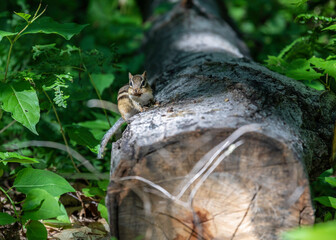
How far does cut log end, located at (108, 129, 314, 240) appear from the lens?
179 centimetres

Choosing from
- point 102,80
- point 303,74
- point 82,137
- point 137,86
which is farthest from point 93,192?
point 303,74

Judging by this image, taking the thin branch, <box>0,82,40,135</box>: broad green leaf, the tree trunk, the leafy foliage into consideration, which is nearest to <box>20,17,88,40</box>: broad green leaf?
the leafy foliage

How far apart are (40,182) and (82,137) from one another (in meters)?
0.59

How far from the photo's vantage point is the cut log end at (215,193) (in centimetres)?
179

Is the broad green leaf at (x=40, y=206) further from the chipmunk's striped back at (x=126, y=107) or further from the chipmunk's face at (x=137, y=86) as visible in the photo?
the chipmunk's face at (x=137, y=86)

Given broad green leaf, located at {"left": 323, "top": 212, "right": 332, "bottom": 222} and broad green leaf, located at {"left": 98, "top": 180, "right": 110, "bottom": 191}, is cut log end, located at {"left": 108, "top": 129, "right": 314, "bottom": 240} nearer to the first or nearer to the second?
broad green leaf, located at {"left": 323, "top": 212, "right": 332, "bottom": 222}

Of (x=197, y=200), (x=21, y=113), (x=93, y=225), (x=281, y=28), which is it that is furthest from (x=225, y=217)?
(x=281, y=28)

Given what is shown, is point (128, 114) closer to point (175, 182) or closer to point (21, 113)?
point (21, 113)

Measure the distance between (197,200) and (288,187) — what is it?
0.48 meters

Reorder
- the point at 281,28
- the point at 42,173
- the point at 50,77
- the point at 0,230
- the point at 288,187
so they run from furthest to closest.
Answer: the point at 281,28
the point at 50,77
the point at 0,230
the point at 42,173
the point at 288,187

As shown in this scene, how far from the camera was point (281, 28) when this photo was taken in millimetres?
7035

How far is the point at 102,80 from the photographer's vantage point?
3.46 m

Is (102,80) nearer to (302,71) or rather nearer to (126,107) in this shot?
(126,107)

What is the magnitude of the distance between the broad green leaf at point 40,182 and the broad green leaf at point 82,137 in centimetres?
47
